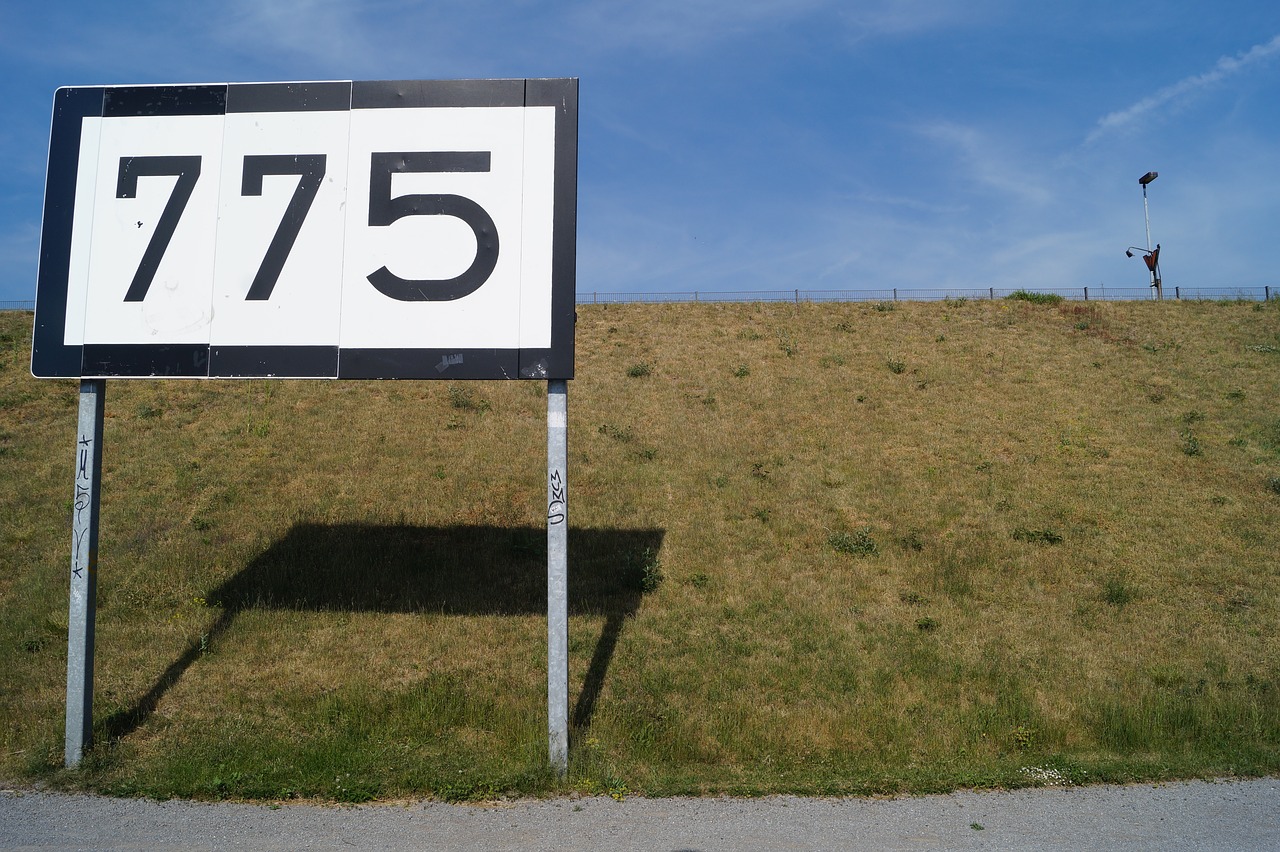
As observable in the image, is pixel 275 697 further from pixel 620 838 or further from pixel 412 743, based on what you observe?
pixel 620 838

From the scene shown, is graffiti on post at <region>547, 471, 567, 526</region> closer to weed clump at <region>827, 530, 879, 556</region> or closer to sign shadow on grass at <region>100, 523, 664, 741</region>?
sign shadow on grass at <region>100, 523, 664, 741</region>

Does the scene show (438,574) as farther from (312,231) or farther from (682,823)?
(682,823)

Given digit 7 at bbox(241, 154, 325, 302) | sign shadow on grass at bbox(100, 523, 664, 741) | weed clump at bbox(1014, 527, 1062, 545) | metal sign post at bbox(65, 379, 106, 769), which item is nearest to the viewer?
metal sign post at bbox(65, 379, 106, 769)

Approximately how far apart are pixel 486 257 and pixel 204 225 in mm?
3174

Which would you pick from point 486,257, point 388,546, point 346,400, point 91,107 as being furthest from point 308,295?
point 346,400

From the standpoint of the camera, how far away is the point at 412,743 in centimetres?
826

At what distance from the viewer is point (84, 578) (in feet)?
27.2

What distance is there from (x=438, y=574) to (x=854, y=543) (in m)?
7.30

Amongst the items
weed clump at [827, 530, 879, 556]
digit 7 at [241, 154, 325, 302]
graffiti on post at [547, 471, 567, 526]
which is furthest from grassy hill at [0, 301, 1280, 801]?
digit 7 at [241, 154, 325, 302]

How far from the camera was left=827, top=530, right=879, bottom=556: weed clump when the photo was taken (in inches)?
555

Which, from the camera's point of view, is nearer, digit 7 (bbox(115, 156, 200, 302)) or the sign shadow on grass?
digit 7 (bbox(115, 156, 200, 302))

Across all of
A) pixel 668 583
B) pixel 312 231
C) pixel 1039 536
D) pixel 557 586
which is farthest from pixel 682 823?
pixel 1039 536

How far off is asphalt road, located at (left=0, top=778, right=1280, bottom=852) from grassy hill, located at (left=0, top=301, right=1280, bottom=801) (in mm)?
329

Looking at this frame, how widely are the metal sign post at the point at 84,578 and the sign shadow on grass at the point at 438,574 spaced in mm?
1799
